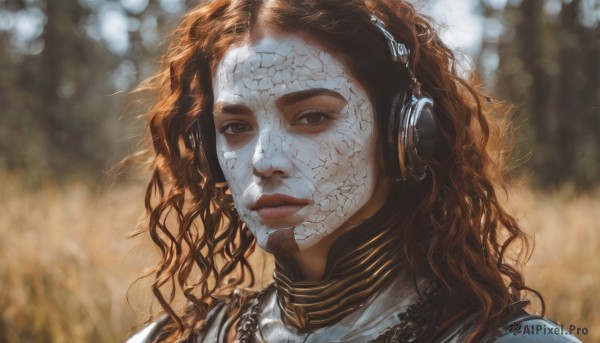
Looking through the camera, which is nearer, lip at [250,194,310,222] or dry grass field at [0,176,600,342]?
lip at [250,194,310,222]

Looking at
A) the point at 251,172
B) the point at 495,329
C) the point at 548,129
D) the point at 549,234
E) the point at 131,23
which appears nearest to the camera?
the point at 495,329

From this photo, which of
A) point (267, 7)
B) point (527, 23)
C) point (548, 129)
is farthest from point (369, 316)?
point (548, 129)

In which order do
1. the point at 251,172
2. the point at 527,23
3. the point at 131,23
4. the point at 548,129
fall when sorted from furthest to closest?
1. the point at 131,23
2. the point at 548,129
3. the point at 527,23
4. the point at 251,172

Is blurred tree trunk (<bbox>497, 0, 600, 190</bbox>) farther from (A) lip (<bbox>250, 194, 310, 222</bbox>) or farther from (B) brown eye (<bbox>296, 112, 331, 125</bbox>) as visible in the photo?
(A) lip (<bbox>250, 194, 310, 222</bbox>)

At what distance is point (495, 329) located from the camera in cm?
204

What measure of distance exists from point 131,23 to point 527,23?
729cm

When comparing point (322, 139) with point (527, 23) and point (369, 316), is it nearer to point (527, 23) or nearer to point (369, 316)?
point (369, 316)

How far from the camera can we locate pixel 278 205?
6.95 feet

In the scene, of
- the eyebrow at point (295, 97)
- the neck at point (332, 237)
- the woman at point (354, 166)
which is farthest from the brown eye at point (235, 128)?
the neck at point (332, 237)

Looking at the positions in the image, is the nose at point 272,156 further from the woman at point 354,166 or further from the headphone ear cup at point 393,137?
the headphone ear cup at point 393,137

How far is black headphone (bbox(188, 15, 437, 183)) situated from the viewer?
2.13 m

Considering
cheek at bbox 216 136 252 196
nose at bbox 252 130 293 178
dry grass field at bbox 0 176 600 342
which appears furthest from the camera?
dry grass field at bbox 0 176 600 342

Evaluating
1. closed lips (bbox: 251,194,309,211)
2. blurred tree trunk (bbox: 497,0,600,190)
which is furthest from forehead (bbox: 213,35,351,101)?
blurred tree trunk (bbox: 497,0,600,190)

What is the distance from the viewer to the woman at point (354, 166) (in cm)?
213
